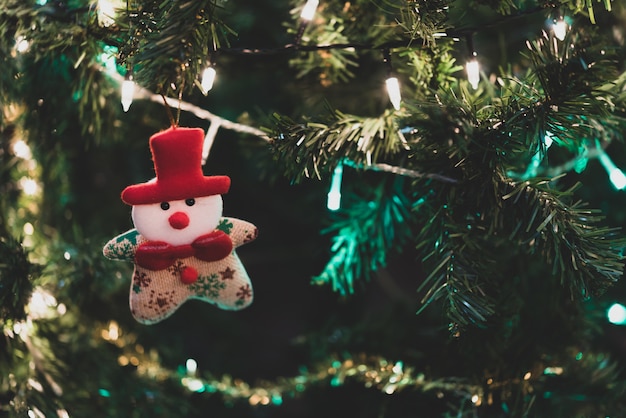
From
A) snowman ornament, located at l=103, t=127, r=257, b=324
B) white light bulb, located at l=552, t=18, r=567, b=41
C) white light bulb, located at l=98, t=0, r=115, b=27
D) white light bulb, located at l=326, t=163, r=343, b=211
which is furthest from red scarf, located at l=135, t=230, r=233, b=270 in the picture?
white light bulb, located at l=552, t=18, r=567, b=41

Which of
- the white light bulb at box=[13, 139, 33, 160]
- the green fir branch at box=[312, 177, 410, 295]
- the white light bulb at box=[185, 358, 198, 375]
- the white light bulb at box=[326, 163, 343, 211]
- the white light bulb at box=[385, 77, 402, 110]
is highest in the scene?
the white light bulb at box=[385, 77, 402, 110]

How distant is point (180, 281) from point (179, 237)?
6cm

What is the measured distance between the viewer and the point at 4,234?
75 centimetres

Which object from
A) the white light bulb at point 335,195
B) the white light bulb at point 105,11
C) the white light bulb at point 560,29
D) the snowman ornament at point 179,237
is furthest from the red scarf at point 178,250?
the white light bulb at point 560,29

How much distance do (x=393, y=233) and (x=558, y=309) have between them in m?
0.22

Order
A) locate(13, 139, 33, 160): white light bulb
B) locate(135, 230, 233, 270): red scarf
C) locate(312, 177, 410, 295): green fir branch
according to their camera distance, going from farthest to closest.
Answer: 1. locate(13, 139, 33, 160): white light bulb
2. locate(312, 177, 410, 295): green fir branch
3. locate(135, 230, 233, 270): red scarf

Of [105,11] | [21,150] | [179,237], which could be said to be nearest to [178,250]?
[179,237]

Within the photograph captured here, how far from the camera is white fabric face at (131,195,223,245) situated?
60 cm

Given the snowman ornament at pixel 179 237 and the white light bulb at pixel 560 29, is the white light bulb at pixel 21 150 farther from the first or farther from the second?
the white light bulb at pixel 560 29

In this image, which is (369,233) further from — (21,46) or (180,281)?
(21,46)

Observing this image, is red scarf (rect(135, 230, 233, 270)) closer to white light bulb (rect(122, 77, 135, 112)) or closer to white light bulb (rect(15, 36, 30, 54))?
white light bulb (rect(122, 77, 135, 112))

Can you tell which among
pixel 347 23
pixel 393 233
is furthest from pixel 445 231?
pixel 347 23

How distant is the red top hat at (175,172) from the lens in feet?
1.91

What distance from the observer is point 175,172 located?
0.59 m
